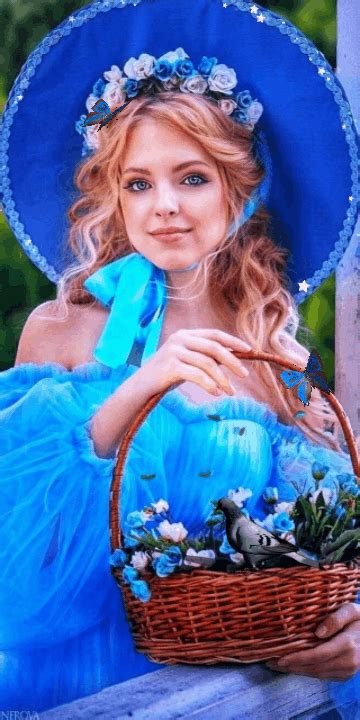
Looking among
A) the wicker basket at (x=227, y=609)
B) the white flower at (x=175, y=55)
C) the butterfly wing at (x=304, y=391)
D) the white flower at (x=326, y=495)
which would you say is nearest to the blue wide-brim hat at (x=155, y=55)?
the white flower at (x=175, y=55)

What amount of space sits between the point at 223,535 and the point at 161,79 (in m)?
0.92

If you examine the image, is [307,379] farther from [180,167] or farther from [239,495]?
[180,167]

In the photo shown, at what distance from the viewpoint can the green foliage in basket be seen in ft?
6.50

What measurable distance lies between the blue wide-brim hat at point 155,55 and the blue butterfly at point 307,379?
355mm

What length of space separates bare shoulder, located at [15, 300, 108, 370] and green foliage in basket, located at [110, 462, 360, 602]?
13.9 inches

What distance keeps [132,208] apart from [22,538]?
70cm

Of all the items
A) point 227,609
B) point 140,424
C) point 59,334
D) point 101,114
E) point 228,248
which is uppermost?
point 101,114

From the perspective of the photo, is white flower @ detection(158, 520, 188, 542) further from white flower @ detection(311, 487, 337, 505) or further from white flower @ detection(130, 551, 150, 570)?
white flower @ detection(311, 487, 337, 505)

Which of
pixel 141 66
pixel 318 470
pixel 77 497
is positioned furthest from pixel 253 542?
pixel 141 66

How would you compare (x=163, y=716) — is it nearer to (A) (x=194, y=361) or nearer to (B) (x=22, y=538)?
(B) (x=22, y=538)

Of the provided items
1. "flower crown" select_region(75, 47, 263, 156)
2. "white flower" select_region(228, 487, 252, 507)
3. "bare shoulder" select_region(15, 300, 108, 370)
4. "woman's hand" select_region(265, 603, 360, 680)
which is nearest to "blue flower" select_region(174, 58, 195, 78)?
"flower crown" select_region(75, 47, 263, 156)

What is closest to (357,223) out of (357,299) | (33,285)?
(357,299)

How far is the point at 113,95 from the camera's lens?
2.16m

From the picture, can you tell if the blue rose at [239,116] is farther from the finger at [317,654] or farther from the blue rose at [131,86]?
the finger at [317,654]
